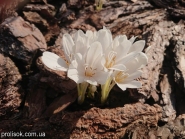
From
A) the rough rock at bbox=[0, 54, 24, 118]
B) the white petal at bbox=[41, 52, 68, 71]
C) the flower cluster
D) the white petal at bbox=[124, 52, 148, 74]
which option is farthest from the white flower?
the rough rock at bbox=[0, 54, 24, 118]

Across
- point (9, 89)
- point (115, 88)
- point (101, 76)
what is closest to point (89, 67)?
point (101, 76)

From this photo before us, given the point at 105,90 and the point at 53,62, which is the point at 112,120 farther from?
the point at 53,62

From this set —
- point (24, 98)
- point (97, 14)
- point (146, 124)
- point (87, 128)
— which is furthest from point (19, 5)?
point (146, 124)

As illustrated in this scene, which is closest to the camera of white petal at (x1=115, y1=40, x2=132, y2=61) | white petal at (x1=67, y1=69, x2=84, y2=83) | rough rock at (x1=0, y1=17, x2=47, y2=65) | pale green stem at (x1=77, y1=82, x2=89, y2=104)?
white petal at (x1=67, y1=69, x2=84, y2=83)

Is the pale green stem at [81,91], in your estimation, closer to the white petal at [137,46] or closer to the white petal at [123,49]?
the white petal at [123,49]

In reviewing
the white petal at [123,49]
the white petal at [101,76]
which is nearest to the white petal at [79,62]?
the white petal at [101,76]

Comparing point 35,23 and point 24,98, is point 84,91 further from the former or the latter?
point 35,23

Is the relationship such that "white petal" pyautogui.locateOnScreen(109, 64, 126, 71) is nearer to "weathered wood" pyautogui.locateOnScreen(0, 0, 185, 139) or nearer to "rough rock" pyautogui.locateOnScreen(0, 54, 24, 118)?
"weathered wood" pyautogui.locateOnScreen(0, 0, 185, 139)

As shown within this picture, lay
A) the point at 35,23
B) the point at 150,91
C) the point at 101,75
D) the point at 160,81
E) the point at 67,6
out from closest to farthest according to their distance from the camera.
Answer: the point at 101,75
the point at 150,91
the point at 160,81
the point at 35,23
the point at 67,6
